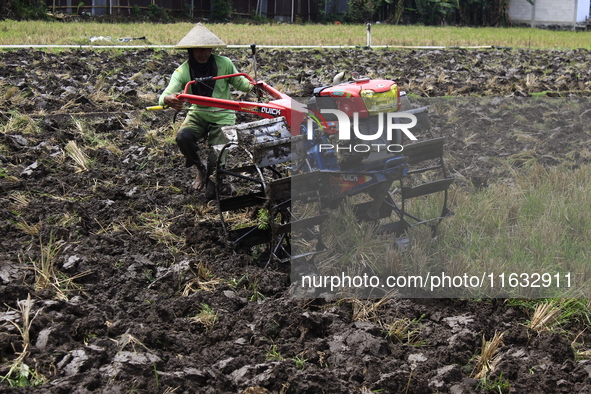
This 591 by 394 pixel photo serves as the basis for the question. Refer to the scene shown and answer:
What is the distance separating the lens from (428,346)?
11.7ft

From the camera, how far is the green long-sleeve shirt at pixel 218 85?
563cm

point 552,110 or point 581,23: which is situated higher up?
point 581,23

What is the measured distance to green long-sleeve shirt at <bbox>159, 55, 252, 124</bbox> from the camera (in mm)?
5630

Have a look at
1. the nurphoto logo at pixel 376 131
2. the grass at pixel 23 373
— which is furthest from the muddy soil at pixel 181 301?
the nurphoto logo at pixel 376 131

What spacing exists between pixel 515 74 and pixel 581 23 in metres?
27.7

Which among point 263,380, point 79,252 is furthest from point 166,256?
point 263,380

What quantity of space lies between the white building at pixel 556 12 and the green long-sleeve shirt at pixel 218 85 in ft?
113

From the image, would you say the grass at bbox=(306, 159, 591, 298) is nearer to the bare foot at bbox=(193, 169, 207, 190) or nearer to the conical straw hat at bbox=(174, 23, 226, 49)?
the bare foot at bbox=(193, 169, 207, 190)

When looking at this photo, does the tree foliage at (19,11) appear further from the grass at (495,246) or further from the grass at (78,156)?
the grass at (495,246)

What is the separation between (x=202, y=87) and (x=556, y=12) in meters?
35.5

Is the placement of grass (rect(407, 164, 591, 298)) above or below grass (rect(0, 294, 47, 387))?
above

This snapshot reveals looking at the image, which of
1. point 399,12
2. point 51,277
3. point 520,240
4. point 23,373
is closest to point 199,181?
point 51,277

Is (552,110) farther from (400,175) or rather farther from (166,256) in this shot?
(166,256)

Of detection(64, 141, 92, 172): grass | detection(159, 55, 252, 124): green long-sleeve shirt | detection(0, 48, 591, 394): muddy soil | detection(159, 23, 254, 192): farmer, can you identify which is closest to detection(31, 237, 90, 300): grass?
detection(0, 48, 591, 394): muddy soil
